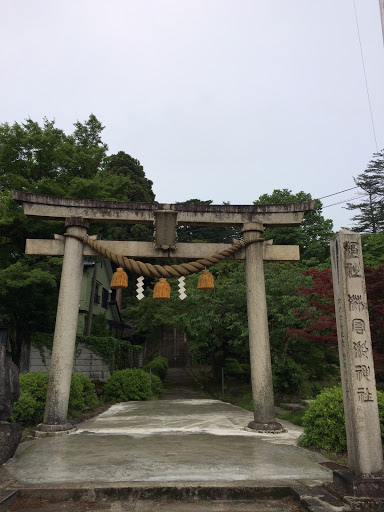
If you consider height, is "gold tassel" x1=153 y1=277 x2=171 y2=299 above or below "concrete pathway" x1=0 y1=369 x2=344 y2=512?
above

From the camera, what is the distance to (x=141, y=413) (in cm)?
1216

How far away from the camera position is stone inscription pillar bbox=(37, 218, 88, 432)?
27.6 feet

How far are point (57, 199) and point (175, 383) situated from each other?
2117 cm

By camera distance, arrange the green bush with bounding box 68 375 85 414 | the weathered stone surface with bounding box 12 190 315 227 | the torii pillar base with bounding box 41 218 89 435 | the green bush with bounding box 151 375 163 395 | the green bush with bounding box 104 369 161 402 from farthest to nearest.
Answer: the green bush with bounding box 151 375 163 395, the green bush with bounding box 104 369 161 402, the green bush with bounding box 68 375 85 414, the weathered stone surface with bounding box 12 190 315 227, the torii pillar base with bounding box 41 218 89 435

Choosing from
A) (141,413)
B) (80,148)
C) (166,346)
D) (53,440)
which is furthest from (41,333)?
(166,346)

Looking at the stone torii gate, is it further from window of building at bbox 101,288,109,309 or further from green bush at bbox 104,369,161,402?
window of building at bbox 101,288,109,309

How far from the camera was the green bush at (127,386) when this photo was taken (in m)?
16.3

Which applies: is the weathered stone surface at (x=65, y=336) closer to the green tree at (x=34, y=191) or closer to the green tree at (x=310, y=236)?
the green tree at (x=34, y=191)

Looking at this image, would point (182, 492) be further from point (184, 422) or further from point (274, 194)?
point (274, 194)

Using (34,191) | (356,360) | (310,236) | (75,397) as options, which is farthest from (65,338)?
(310,236)

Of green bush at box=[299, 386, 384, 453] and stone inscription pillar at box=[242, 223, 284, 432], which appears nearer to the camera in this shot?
green bush at box=[299, 386, 384, 453]

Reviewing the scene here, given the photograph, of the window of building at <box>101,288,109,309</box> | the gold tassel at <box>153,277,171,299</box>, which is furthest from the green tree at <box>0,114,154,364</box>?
the window of building at <box>101,288,109,309</box>

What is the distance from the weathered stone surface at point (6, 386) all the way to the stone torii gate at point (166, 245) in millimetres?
2352

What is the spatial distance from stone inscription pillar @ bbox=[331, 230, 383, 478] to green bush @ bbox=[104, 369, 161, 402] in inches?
517
